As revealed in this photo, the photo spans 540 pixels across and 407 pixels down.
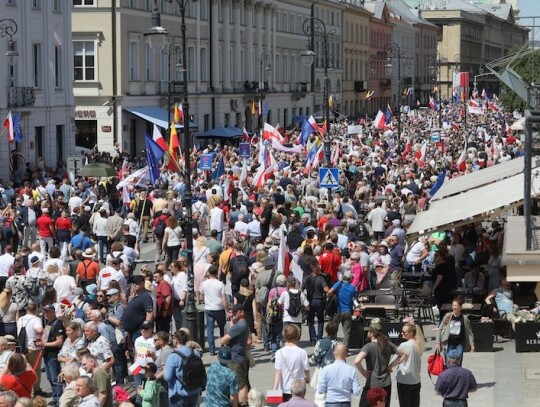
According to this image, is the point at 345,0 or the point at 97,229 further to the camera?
the point at 345,0

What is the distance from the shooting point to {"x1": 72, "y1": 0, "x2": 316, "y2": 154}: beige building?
6181 cm

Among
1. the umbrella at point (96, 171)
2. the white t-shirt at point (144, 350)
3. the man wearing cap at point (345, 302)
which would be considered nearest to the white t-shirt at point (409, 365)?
the white t-shirt at point (144, 350)

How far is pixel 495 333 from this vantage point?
20.6 meters

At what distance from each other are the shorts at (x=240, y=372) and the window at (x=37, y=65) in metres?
35.7

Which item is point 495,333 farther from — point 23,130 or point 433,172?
point 23,130

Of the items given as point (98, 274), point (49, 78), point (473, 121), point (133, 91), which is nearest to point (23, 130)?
point (49, 78)

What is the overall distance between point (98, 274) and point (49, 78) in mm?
31245

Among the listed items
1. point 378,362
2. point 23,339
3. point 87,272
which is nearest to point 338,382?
point 378,362

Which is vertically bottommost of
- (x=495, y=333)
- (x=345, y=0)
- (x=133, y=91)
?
(x=495, y=333)

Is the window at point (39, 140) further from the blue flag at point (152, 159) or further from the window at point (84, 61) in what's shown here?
the blue flag at point (152, 159)

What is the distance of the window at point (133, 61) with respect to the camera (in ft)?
210

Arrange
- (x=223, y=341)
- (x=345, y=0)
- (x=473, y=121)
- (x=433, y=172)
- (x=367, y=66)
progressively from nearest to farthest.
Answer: (x=223, y=341)
(x=433, y=172)
(x=473, y=121)
(x=345, y=0)
(x=367, y=66)

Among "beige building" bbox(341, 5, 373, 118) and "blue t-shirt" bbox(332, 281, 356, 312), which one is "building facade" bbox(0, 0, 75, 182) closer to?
"blue t-shirt" bbox(332, 281, 356, 312)

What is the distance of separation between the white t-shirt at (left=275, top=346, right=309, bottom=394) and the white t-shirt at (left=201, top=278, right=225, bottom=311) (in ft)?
15.5
